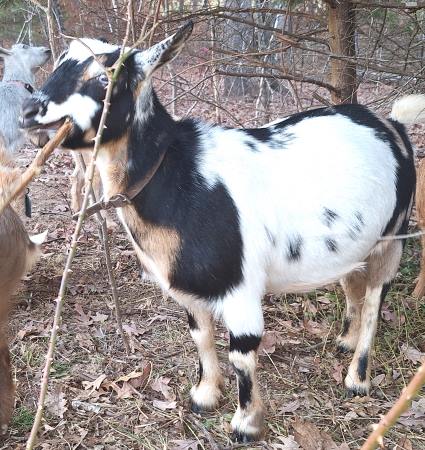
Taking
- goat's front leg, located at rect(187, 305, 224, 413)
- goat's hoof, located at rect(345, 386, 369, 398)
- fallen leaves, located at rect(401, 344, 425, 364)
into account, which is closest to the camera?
goat's front leg, located at rect(187, 305, 224, 413)

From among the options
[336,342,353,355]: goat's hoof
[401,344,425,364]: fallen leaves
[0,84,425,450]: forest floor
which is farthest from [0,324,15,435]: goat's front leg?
[401,344,425,364]: fallen leaves

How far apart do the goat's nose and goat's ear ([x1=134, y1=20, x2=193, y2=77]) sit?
1.69 ft

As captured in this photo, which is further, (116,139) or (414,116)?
(414,116)

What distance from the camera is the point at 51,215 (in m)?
6.46

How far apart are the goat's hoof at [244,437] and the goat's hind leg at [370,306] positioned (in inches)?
31.8

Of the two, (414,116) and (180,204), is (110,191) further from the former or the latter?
(414,116)

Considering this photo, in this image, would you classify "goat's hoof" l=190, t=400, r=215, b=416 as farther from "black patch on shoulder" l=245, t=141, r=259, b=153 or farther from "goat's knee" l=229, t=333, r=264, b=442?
"black patch on shoulder" l=245, t=141, r=259, b=153

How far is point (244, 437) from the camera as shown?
307 centimetres

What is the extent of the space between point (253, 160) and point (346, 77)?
95.9 inches

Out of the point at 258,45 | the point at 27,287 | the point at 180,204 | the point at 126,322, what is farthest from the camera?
the point at 258,45

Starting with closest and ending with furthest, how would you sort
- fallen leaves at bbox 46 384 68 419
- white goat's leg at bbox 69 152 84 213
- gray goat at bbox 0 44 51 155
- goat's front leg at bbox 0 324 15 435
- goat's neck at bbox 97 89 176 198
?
goat's neck at bbox 97 89 176 198
goat's front leg at bbox 0 324 15 435
fallen leaves at bbox 46 384 68 419
white goat's leg at bbox 69 152 84 213
gray goat at bbox 0 44 51 155

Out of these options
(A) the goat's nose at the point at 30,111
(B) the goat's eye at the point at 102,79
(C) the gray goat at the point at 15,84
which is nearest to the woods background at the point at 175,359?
(B) the goat's eye at the point at 102,79

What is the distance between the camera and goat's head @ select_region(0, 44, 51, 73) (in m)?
8.14

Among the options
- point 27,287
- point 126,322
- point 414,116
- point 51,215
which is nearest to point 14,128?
point 51,215
